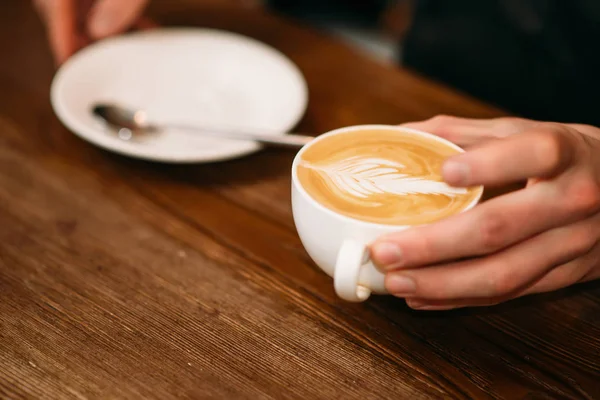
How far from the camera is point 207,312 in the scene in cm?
65

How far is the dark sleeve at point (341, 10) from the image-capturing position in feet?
9.27

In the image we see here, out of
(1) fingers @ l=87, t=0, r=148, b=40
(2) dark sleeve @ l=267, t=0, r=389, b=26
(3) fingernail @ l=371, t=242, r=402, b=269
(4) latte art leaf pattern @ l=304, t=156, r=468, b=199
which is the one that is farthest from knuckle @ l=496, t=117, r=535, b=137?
(2) dark sleeve @ l=267, t=0, r=389, b=26

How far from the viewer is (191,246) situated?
0.74m

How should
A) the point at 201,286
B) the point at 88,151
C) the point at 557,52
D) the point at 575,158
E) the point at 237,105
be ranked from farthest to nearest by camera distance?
the point at 557,52, the point at 237,105, the point at 88,151, the point at 201,286, the point at 575,158

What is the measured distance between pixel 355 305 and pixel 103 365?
262 mm

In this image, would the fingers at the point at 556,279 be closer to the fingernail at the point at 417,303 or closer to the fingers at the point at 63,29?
the fingernail at the point at 417,303

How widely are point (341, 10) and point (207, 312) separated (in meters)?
2.49

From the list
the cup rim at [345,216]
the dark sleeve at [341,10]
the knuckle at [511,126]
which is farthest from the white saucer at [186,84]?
the dark sleeve at [341,10]

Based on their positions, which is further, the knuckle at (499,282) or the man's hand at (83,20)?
the man's hand at (83,20)

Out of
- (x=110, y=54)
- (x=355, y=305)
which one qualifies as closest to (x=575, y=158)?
(x=355, y=305)

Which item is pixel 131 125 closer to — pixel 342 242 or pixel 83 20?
pixel 83 20

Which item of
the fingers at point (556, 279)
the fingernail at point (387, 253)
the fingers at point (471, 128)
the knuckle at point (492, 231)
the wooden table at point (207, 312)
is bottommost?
the wooden table at point (207, 312)

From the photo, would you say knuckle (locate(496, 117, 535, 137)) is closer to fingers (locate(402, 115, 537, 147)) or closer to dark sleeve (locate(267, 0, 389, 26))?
fingers (locate(402, 115, 537, 147))

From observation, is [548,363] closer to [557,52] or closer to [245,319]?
[245,319]
